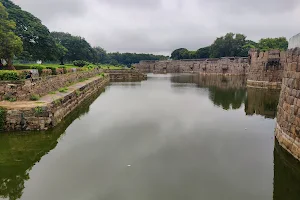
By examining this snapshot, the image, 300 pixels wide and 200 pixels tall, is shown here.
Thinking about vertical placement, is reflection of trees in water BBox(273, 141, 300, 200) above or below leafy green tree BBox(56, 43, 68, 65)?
below

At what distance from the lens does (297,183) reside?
19.5 feet

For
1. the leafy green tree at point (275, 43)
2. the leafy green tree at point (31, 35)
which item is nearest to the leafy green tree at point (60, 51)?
the leafy green tree at point (31, 35)

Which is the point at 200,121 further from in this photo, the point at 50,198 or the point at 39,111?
the point at 50,198

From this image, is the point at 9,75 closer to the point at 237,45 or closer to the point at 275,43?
the point at 237,45

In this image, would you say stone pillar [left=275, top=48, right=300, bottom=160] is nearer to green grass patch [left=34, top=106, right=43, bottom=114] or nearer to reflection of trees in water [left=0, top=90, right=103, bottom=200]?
reflection of trees in water [left=0, top=90, right=103, bottom=200]

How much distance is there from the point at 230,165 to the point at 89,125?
648 cm

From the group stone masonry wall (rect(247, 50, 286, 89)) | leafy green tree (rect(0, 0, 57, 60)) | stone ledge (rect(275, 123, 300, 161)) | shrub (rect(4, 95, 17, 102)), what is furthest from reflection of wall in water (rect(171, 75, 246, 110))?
leafy green tree (rect(0, 0, 57, 60))

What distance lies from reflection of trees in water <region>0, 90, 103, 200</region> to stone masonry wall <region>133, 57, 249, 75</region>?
4585cm

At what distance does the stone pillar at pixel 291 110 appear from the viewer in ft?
23.1

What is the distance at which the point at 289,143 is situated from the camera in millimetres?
7508

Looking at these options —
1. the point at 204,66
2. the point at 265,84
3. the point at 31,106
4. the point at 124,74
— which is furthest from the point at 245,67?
the point at 31,106

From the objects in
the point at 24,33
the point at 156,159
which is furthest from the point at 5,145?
the point at 24,33

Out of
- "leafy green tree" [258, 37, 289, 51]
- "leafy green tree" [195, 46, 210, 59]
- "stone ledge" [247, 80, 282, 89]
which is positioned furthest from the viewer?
"leafy green tree" [195, 46, 210, 59]

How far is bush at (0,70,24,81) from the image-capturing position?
35.6 feet
